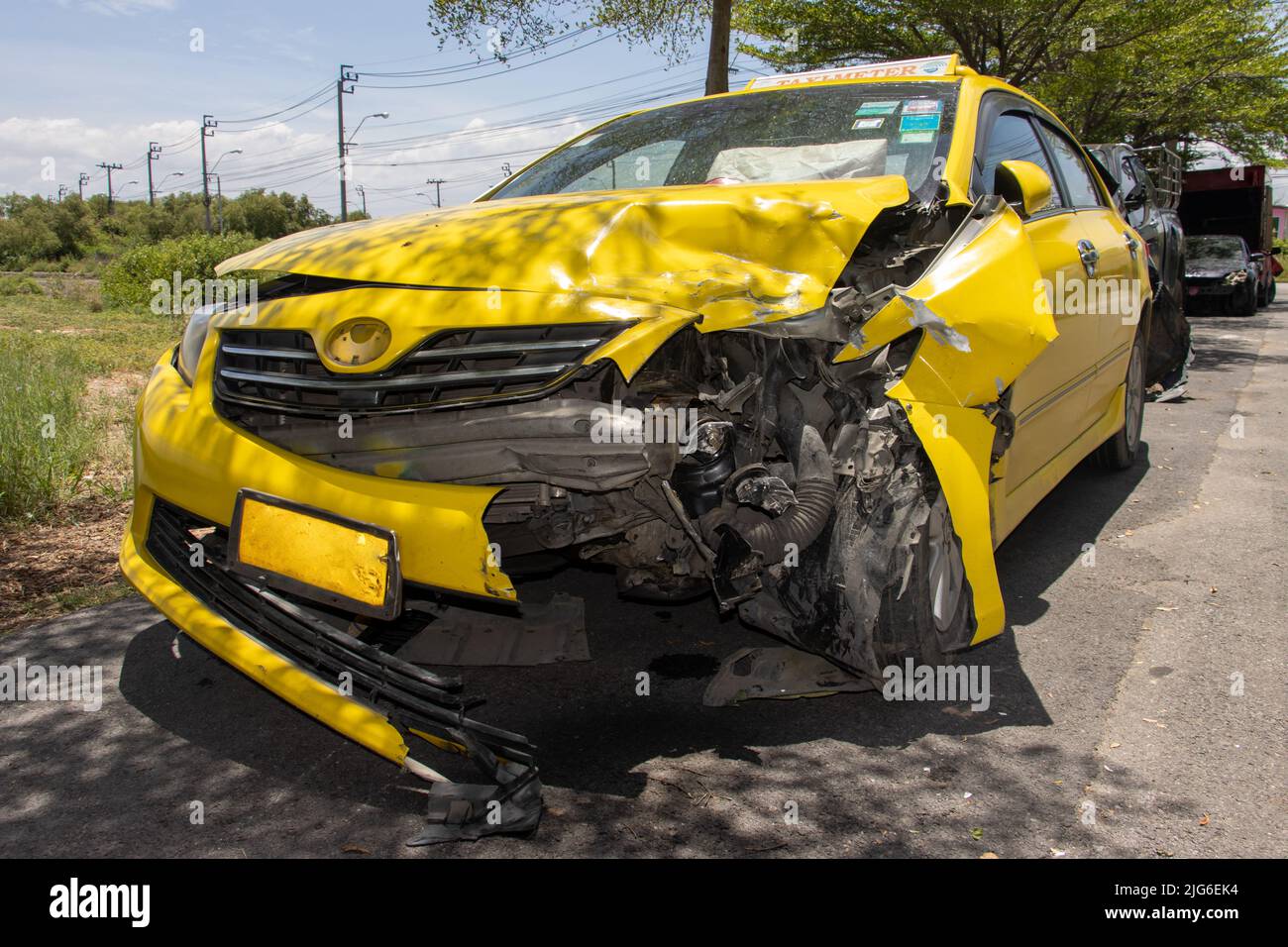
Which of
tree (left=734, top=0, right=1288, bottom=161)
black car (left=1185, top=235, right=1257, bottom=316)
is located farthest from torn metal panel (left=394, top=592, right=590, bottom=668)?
black car (left=1185, top=235, right=1257, bottom=316)

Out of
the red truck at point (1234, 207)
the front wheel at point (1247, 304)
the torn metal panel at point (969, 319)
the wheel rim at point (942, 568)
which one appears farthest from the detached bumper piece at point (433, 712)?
the red truck at point (1234, 207)

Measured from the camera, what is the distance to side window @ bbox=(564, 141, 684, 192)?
4.08m

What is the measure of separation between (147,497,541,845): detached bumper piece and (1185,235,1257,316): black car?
20.0m

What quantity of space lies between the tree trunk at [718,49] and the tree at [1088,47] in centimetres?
417

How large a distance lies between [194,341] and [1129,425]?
16.9ft

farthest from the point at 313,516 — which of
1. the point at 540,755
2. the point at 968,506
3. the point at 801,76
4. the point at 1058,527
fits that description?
the point at 1058,527

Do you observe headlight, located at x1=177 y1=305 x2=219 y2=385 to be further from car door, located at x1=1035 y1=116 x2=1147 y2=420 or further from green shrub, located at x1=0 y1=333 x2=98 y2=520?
car door, located at x1=1035 y1=116 x2=1147 y2=420

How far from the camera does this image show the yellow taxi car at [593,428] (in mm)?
2521

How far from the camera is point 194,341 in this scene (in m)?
3.24

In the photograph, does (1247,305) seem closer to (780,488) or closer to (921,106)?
(921,106)

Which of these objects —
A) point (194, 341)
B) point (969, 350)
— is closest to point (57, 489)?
point (194, 341)

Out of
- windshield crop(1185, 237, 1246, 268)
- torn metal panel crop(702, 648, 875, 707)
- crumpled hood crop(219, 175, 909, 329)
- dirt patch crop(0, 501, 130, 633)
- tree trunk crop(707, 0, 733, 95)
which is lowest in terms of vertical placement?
torn metal panel crop(702, 648, 875, 707)

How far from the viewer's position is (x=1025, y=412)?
141 inches

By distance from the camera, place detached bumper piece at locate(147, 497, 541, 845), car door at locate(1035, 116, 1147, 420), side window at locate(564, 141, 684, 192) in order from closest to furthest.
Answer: detached bumper piece at locate(147, 497, 541, 845) < side window at locate(564, 141, 684, 192) < car door at locate(1035, 116, 1147, 420)
